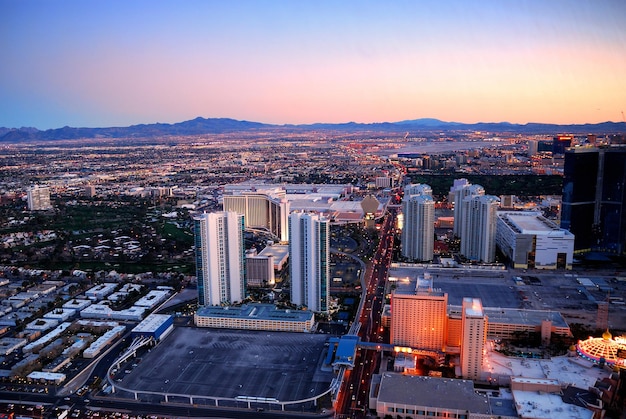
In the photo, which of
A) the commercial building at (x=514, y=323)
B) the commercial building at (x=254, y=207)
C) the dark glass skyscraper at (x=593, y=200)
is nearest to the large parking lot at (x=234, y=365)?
the commercial building at (x=514, y=323)

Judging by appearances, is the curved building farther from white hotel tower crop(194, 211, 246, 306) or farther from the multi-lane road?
white hotel tower crop(194, 211, 246, 306)

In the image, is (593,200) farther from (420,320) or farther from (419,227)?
(420,320)

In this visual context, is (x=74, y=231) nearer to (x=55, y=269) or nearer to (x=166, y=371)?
(x=55, y=269)

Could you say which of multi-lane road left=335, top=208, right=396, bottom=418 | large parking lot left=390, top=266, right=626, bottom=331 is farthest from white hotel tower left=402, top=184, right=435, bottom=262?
large parking lot left=390, top=266, right=626, bottom=331

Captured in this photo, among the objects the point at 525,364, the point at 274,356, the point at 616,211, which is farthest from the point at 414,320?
the point at 616,211

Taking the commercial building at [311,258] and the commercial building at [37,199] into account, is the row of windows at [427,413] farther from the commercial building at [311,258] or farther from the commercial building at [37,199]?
the commercial building at [37,199]

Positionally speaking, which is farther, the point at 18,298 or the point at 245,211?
the point at 245,211
